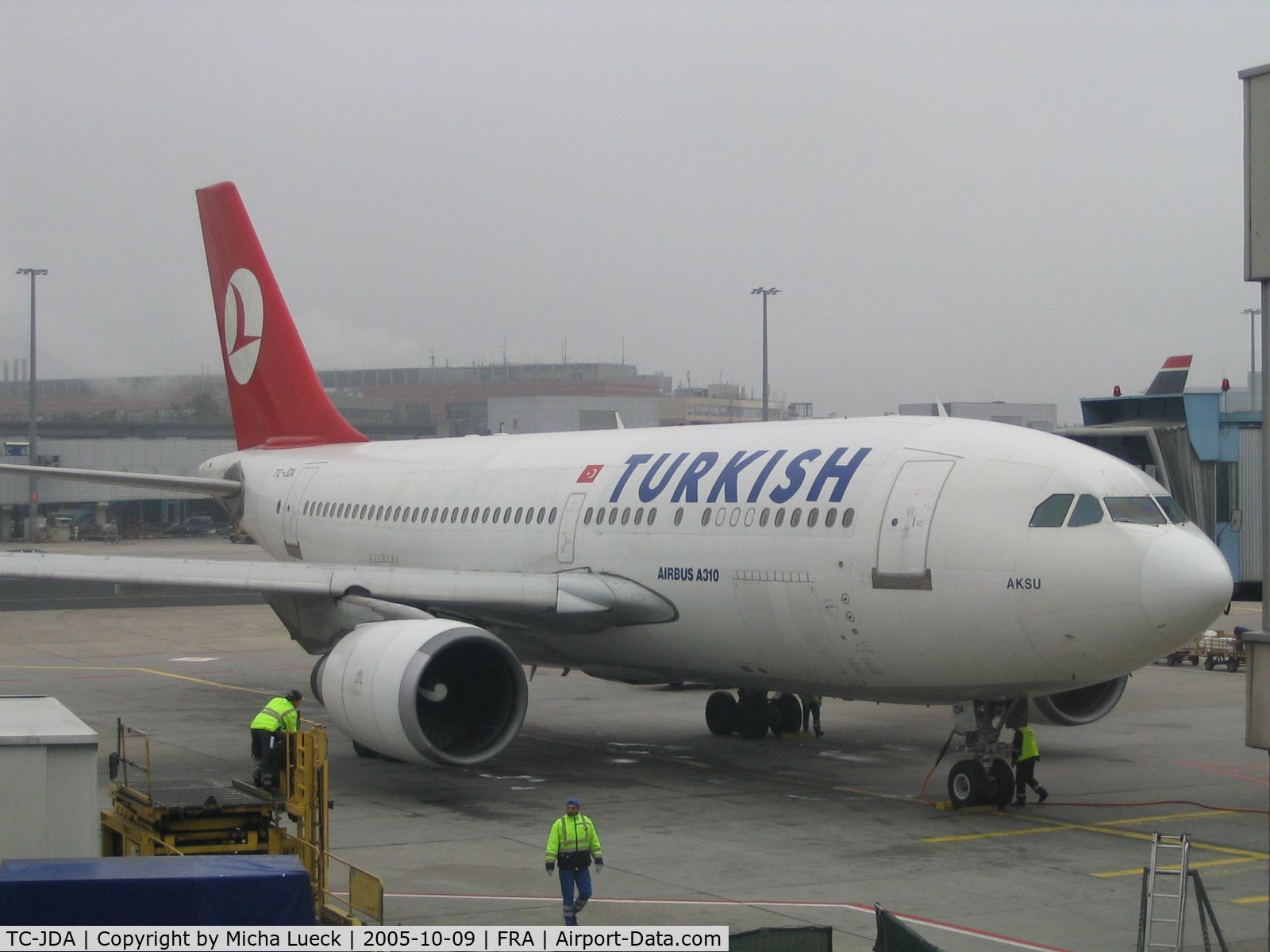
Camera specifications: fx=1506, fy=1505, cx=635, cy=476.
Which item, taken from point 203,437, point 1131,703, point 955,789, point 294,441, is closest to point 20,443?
point 203,437

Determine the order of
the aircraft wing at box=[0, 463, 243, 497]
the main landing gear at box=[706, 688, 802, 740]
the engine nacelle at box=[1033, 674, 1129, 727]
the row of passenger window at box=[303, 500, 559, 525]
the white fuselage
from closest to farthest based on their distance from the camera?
the white fuselage, the engine nacelle at box=[1033, 674, 1129, 727], the row of passenger window at box=[303, 500, 559, 525], the main landing gear at box=[706, 688, 802, 740], the aircraft wing at box=[0, 463, 243, 497]

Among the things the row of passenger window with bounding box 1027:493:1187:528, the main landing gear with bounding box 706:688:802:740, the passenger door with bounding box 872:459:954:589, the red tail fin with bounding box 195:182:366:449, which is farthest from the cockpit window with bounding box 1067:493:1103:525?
the red tail fin with bounding box 195:182:366:449

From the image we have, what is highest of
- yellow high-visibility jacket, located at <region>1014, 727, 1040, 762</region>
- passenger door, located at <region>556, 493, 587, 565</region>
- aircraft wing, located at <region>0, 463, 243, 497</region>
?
aircraft wing, located at <region>0, 463, 243, 497</region>

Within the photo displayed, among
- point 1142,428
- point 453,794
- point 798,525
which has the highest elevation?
point 1142,428

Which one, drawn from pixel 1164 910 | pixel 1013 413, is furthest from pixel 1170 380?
pixel 1013 413

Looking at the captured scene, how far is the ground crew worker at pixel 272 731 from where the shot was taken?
14.8 metres

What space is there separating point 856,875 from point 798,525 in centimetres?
447

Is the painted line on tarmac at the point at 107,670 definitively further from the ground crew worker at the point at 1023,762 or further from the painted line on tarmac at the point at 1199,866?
the painted line on tarmac at the point at 1199,866

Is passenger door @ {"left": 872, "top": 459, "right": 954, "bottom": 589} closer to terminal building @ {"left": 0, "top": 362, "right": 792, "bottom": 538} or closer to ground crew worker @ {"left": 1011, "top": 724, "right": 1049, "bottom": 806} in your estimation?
ground crew worker @ {"left": 1011, "top": 724, "right": 1049, "bottom": 806}

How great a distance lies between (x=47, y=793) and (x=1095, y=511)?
9.85m

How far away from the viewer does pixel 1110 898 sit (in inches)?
494

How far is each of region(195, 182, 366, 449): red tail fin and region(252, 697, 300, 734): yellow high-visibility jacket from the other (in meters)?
13.1

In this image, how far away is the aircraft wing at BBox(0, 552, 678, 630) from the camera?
61.8 feet

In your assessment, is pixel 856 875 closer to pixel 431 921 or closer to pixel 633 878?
pixel 633 878
